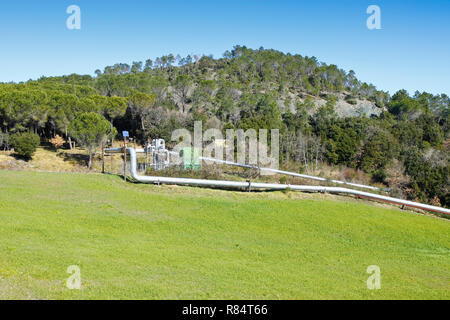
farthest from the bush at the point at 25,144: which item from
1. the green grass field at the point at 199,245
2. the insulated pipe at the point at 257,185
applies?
the insulated pipe at the point at 257,185

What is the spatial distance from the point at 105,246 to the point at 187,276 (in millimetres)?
3427

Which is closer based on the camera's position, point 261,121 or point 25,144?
point 25,144

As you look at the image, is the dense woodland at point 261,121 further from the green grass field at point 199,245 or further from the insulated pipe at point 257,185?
the green grass field at point 199,245

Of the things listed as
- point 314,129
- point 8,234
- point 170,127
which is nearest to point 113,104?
point 170,127

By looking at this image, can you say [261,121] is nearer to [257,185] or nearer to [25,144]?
[257,185]

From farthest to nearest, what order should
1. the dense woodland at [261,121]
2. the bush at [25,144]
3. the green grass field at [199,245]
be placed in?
the dense woodland at [261,121] → the bush at [25,144] → the green grass field at [199,245]

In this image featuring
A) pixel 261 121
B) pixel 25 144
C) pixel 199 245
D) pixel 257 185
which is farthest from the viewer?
pixel 261 121

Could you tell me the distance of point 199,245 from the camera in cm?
1186

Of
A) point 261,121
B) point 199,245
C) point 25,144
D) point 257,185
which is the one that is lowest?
point 199,245

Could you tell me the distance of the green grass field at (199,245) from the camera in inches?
323

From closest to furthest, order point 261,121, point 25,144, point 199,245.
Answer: point 199,245 < point 25,144 < point 261,121

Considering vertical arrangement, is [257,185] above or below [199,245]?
above

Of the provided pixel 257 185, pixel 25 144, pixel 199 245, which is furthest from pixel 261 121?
pixel 199 245
